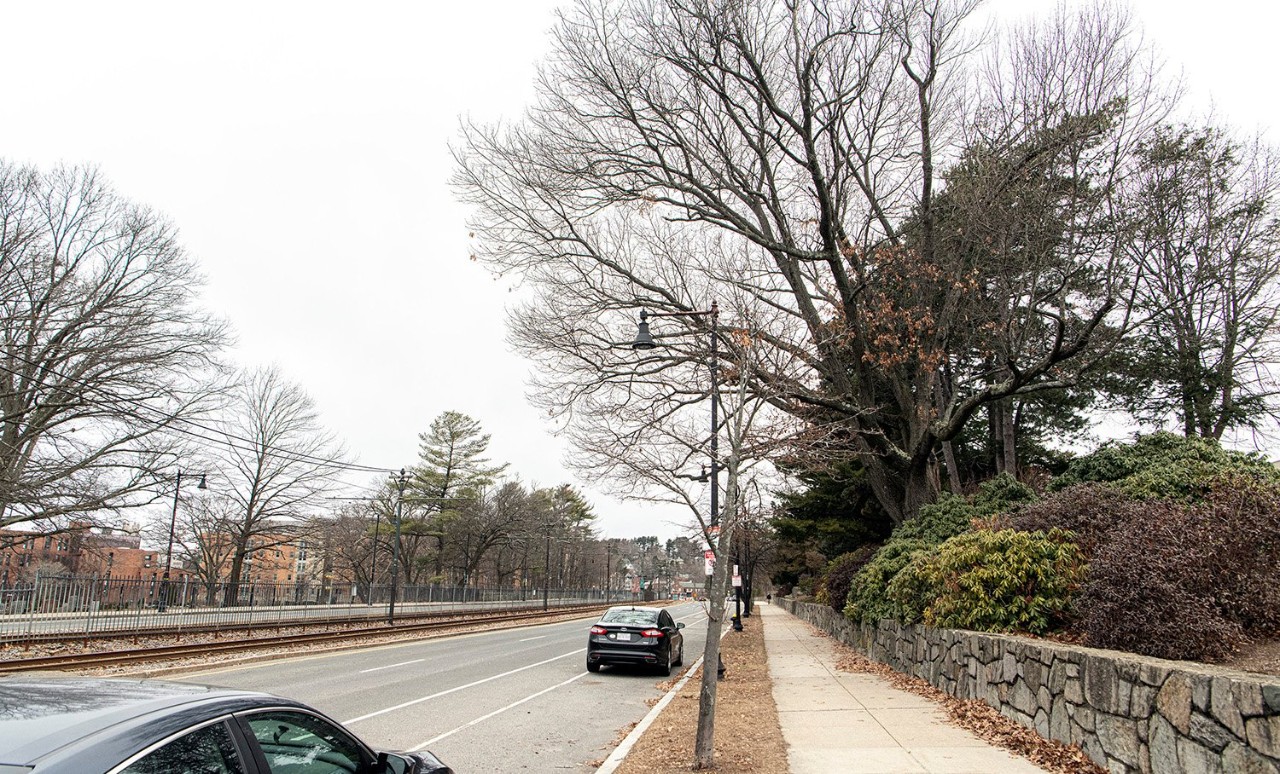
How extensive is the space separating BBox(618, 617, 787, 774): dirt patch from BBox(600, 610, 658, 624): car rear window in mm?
2698

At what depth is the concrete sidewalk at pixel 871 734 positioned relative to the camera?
730 cm

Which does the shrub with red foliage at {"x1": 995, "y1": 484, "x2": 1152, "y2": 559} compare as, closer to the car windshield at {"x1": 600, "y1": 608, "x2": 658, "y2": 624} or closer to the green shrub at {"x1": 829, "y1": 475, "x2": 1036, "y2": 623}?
the green shrub at {"x1": 829, "y1": 475, "x2": 1036, "y2": 623}

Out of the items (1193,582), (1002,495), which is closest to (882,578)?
(1002,495)

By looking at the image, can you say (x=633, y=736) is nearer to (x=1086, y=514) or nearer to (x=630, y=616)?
(x=1086, y=514)

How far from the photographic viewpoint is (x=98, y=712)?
2523mm

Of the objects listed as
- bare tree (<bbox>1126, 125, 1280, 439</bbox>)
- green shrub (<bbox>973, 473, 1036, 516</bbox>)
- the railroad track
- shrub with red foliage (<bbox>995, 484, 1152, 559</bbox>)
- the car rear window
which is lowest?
the railroad track

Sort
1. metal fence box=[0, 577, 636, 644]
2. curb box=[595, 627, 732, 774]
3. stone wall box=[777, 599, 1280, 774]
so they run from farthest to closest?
metal fence box=[0, 577, 636, 644] → curb box=[595, 627, 732, 774] → stone wall box=[777, 599, 1280, 774]

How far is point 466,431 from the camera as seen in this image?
70.9 metres

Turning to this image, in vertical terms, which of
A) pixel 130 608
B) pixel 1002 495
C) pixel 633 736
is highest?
pixel 1002 495

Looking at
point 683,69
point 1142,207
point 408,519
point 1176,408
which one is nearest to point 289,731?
point 1142,207

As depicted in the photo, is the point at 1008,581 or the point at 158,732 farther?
the point at 1008,581

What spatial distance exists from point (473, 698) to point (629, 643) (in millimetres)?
4767

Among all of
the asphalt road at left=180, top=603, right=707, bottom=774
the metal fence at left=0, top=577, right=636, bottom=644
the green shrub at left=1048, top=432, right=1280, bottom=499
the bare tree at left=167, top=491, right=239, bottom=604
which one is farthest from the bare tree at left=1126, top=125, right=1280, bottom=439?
the bare tree at left=167, top=491, right=239, bottom=604

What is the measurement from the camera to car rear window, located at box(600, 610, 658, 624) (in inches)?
685
